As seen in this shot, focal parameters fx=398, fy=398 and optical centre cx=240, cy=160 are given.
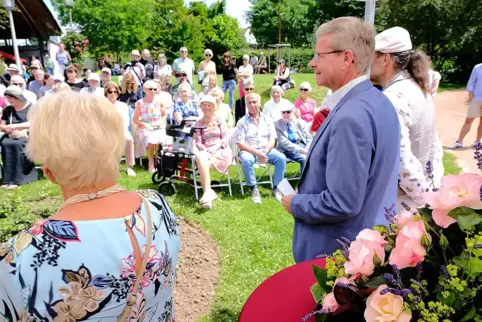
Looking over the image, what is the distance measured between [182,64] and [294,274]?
36.1 ft

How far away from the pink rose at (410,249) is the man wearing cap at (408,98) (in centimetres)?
145

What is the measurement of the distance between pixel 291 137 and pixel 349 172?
5086 mm

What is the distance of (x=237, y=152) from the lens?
250 inches

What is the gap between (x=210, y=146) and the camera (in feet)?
20.9

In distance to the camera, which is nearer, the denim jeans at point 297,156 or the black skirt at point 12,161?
the denim jeans at point 297,156

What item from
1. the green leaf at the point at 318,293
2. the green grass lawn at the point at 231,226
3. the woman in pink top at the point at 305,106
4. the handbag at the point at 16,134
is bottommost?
the green grass lawn at the point at 231,226

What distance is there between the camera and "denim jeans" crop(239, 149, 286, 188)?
6.07 meters

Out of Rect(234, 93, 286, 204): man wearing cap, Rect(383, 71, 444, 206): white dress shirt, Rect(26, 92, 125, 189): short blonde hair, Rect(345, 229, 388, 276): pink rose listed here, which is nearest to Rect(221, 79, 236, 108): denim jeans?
Rect(234, 93, 286, 204): man wearing cap

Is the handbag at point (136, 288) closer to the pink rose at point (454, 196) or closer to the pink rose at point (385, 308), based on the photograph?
the pink rose at point (385, 308)

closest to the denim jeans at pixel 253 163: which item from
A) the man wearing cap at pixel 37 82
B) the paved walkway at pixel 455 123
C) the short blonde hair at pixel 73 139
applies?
the paved walkway at pixel 455 123

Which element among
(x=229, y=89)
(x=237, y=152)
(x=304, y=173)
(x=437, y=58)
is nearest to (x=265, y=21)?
(x=437, y=58)

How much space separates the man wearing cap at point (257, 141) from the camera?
245 inches

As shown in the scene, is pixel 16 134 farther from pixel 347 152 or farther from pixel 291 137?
pixel 347 152

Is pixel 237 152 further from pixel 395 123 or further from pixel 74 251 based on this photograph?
pixel 74 251
